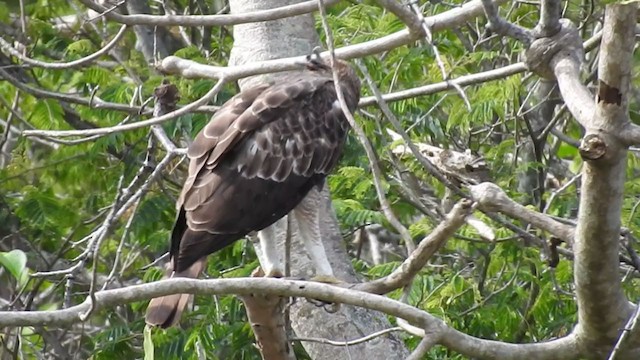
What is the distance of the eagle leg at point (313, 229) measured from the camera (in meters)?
5.13

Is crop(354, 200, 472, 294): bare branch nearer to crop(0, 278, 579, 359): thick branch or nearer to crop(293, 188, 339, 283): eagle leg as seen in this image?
crop(0, 278, 579, 359): thick branch

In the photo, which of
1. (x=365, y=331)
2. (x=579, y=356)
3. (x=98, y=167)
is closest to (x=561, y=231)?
(x=579, y=356)

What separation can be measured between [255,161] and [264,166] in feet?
0.18

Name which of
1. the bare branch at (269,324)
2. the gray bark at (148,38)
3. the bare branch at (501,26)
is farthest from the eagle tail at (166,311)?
the gray bark at (148,38)

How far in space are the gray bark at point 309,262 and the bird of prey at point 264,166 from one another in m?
0.10

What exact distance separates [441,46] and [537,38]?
2.66 meters

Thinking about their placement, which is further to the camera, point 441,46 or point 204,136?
point 441,46

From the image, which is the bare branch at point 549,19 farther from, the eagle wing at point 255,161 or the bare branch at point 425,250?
the eagle wing at point 255,161

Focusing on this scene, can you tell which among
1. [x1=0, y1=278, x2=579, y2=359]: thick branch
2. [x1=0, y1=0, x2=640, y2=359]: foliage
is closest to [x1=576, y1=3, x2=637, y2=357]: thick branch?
[x1=0, y1=278, x2=579, y2=359]: thick branch

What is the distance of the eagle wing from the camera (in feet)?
16.3

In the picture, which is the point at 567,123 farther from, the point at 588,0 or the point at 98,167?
the point at 98,167

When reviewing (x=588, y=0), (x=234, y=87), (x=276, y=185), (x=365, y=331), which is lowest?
(x=365, y=331)

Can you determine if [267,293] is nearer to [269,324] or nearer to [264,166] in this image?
[269,324]

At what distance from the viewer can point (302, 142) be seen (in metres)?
5.29
